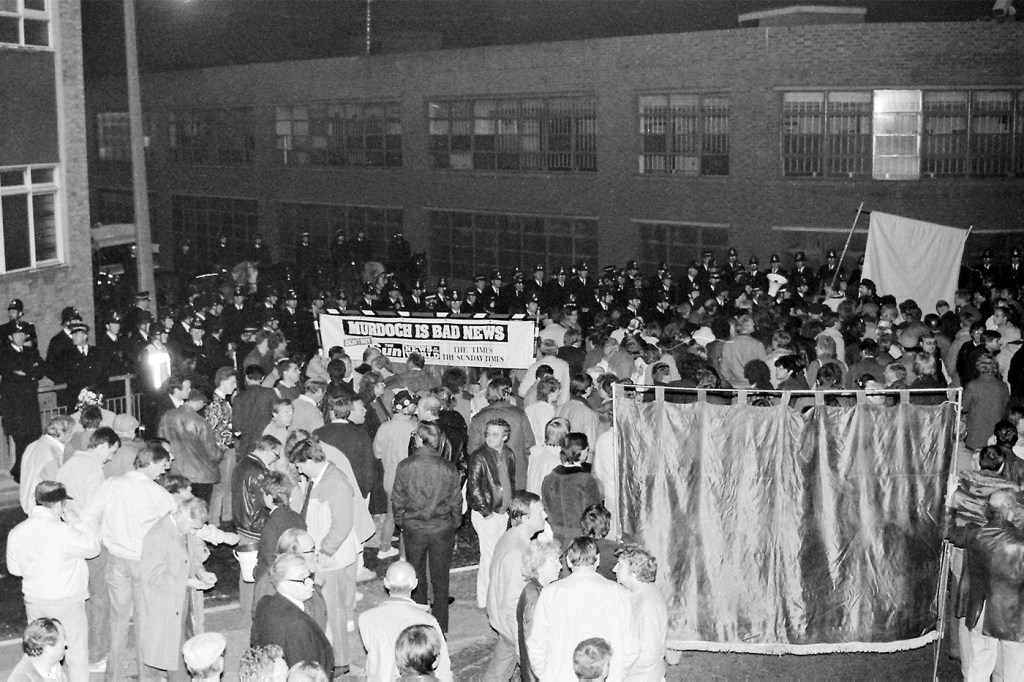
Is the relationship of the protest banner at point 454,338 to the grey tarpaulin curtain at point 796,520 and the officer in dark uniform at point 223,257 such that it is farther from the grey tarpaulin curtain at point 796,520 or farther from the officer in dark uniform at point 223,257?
the officer in dark uniform at point 223,257

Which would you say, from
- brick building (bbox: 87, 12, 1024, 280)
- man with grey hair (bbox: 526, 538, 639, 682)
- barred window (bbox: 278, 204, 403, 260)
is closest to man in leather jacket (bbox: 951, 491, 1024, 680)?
man with grey hair (bbox: 526, 538, 639, 682)

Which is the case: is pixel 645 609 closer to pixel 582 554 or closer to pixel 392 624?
pixel 582 554

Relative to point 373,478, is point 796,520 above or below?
above

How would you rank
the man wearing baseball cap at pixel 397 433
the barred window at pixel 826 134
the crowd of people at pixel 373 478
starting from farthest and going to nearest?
the barred window at pixel 826 134 → the man wearing baseball cap at pixel 397 433 → the crowd of people at pixel 373 478

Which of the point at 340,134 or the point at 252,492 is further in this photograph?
the point at 340,134

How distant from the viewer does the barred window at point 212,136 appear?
4253 centimetres

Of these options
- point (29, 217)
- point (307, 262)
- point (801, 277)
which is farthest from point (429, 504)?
point (307, 262)

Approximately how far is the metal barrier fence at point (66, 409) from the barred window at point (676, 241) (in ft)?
55.5

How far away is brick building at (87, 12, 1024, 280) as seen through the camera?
28469 millimetres

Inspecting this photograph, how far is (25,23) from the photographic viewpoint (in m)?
20.3

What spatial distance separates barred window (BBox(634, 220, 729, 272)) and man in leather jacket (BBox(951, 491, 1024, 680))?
21.4 m

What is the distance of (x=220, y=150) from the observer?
4359cm

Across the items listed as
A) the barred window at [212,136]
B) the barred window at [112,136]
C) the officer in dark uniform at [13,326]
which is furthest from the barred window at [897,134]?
the barred window at [112,136]

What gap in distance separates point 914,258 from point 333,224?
22817mm
